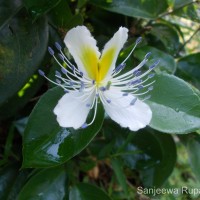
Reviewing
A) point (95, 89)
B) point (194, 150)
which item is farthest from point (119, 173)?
point (95, 89)

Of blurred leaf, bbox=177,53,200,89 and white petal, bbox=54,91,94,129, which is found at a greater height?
white petal, bbox=54,91,94,129

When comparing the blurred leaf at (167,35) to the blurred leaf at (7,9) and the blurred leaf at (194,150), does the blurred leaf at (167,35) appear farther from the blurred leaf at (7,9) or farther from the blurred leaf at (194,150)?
the blurred leaf at (7,9)

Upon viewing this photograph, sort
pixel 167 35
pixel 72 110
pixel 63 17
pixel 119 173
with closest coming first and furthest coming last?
1. pixel 72 110
2. pixel 63 17
3. pixel 119 173
4. pixel 167 35

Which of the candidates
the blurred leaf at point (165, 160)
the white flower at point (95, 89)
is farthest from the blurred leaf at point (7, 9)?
the blurred leaf at point (165, 160)

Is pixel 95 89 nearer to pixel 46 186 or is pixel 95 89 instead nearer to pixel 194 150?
pixel 46 186

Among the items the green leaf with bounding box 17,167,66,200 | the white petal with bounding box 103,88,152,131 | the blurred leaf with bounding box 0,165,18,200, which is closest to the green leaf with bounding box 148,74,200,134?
the white petal with bounding box 103,88,152,131

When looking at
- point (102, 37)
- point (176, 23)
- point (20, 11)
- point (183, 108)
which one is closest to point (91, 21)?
point (102, 37)

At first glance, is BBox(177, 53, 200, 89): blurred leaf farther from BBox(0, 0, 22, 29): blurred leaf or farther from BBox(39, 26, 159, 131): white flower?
BBox(0, 0, 22, 29): blurred leaf
